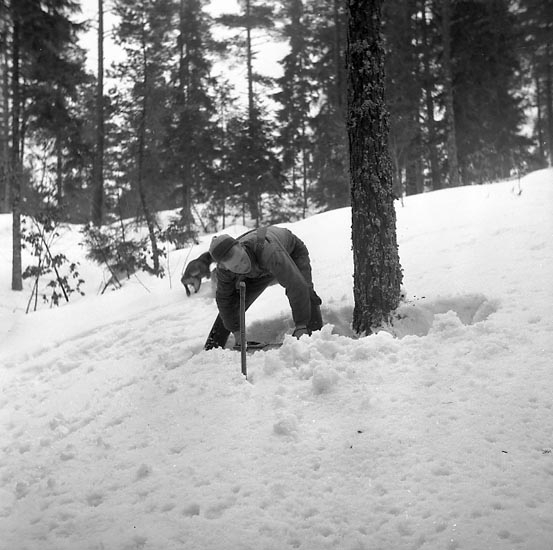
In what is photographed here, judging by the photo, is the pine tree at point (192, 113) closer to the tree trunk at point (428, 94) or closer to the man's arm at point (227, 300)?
the tree trunk at point (428, 94)

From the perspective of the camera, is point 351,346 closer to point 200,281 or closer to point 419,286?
point 419,286

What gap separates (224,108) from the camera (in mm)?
18719

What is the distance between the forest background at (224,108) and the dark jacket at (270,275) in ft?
17.8

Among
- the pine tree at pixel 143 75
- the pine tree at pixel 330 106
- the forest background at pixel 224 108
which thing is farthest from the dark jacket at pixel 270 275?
the pine tree at pixel 330 106

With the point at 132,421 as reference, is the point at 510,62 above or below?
above

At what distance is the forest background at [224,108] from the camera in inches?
480

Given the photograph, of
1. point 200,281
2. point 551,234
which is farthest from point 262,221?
point 551,234

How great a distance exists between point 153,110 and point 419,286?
1050 cm

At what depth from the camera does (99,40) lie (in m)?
19.3

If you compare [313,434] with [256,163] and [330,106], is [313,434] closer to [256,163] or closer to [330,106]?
[256,163]

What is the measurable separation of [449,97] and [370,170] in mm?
12205

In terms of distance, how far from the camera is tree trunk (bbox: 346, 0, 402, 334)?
3748mm

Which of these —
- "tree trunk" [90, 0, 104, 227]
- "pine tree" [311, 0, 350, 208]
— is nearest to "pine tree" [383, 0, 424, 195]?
"pine tree" [311, 0, 350, 208]

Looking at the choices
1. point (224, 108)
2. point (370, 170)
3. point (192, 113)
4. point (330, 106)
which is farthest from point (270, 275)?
point (224, 108)
